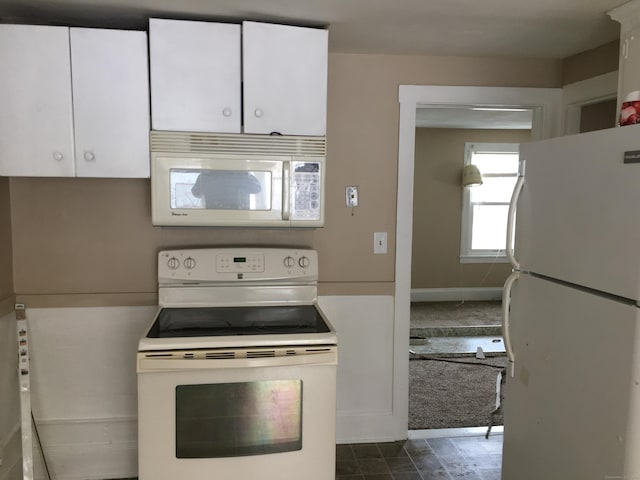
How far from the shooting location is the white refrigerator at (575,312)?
133cm

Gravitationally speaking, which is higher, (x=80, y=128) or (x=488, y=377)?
(x=80, y=128)

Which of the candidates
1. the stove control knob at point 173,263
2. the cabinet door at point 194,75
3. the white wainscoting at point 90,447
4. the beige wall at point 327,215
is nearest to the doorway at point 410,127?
the beige wall at point 327,215

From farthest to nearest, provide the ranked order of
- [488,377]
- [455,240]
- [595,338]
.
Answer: [455,240]
[488,377]
[595,338]

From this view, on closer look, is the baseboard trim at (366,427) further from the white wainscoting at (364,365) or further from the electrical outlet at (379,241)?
the electrical outlet at (379,241)

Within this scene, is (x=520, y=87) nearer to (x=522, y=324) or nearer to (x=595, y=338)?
(x=522, y=324)

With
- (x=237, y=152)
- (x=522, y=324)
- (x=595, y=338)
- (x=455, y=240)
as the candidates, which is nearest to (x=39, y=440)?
(x=237, y=152)

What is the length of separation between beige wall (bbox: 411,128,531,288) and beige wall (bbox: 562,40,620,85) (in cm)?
307

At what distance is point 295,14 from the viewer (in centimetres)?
197

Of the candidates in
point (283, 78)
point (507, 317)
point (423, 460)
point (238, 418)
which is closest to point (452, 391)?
point (423, 460)

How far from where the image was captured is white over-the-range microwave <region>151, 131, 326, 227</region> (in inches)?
79.1

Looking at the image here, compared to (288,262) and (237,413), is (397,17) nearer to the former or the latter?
(288,262)

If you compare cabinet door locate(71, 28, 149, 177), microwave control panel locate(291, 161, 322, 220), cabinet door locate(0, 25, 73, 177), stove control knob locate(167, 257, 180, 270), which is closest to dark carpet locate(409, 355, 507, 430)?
microwave control panel locate(291, 161, 322, 220)

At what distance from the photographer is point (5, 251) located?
2.24 m

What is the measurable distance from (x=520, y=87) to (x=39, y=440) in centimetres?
300
